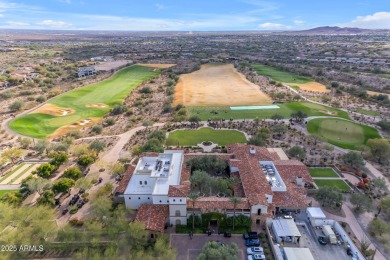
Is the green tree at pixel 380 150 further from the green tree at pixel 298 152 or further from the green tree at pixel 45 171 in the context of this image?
the green tree at pixel 45 171

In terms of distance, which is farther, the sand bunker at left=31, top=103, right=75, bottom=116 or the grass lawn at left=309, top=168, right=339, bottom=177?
the sand bunker at left=31, top=103, right=75, bottom=116

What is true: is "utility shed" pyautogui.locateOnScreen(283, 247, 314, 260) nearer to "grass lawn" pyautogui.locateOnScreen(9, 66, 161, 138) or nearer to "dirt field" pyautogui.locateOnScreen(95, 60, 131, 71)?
"grass lawn" pyautogui.locateOnScreen(9, 66, 161, 138)

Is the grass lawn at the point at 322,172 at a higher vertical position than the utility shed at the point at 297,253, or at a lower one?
lower

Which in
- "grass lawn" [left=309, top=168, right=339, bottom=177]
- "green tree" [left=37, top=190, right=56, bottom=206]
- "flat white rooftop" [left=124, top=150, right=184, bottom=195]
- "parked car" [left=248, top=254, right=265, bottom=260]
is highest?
"flat white rooftop" [left=124, top=150, right=184, bottom=195]

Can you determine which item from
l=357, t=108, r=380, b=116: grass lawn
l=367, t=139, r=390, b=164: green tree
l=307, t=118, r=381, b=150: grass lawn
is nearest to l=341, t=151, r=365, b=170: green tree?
l=367, t=139, r=390, b=164: green tree

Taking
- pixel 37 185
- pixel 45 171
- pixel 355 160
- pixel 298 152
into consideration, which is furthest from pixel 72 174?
pixel 355 160

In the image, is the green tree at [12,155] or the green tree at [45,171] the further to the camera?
the green tree at [12,155]

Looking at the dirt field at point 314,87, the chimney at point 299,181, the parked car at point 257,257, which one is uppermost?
the dirt field at point 314,87

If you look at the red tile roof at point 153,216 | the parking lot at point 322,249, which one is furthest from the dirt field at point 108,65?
the parking lot at point 322,249
